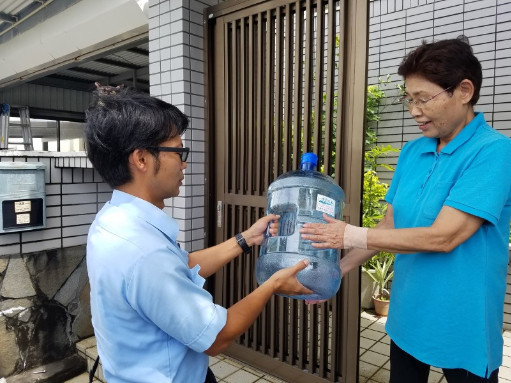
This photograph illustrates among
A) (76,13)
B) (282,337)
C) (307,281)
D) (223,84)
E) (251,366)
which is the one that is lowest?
(251,366)

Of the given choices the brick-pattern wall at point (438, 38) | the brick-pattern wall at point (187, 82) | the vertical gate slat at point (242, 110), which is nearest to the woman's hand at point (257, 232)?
the vertical gate slat at point (242, 110)

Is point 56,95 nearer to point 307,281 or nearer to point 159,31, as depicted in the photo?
point 159,31

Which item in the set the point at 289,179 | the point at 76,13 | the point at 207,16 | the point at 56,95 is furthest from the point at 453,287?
the point at 56,95

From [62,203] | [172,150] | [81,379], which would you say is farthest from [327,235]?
[81,379]

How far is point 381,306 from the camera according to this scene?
14.3 ft

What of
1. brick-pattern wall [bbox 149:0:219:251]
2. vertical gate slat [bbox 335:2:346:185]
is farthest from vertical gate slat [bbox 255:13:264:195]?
vertical gate slat [bbox 335:2:346:185]

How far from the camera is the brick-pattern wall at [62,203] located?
10.4 feet

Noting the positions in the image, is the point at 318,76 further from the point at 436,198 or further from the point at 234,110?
the point at 436,198

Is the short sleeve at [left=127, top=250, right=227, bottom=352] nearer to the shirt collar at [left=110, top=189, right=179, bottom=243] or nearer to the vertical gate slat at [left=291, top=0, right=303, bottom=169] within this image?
the shirt collar at [left=110, top=189, right=179, bottom=243]

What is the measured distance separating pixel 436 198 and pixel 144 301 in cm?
118

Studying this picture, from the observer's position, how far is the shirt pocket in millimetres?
1546

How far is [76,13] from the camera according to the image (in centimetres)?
450

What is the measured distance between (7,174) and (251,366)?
8.14 ft

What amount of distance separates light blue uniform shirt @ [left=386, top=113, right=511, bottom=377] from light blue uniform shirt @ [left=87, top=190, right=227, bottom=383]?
897 millimetres
